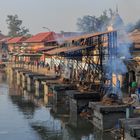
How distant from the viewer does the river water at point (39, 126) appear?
20956 millimetres

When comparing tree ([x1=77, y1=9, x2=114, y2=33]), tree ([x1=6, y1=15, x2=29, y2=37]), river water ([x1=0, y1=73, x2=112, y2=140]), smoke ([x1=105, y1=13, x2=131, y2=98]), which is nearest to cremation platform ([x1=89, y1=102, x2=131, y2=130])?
river water ([x1=0, y1=73, x2=112, y2=140])

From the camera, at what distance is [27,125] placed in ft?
79.4

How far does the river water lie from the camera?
20956 mm

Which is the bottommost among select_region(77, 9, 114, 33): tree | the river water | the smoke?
the river water

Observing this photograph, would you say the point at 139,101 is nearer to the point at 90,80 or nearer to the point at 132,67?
the point at 90,80

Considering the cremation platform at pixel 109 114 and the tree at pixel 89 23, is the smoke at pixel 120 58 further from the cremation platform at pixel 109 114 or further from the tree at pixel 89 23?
the tree at pixel 89 23

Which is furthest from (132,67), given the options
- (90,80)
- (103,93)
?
(103,93)

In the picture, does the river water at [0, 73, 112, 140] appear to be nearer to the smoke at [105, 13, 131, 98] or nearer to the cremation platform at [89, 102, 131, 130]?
the cremation platform at [89, 102, 131, 130]

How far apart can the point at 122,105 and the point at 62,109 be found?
9.59 meters

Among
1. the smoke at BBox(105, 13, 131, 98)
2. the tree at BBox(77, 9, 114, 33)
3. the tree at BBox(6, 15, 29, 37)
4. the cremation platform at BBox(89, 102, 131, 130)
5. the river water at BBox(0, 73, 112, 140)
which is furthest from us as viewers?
the tree at BBox(6, 15, 29, 37)

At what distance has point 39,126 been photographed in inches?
942

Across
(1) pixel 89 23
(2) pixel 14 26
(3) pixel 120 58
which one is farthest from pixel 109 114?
(2) pixel 14 26

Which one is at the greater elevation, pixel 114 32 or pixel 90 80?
pixel 114 32

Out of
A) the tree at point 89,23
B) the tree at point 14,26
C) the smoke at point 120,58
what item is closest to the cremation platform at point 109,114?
the smoke at point 120,58
